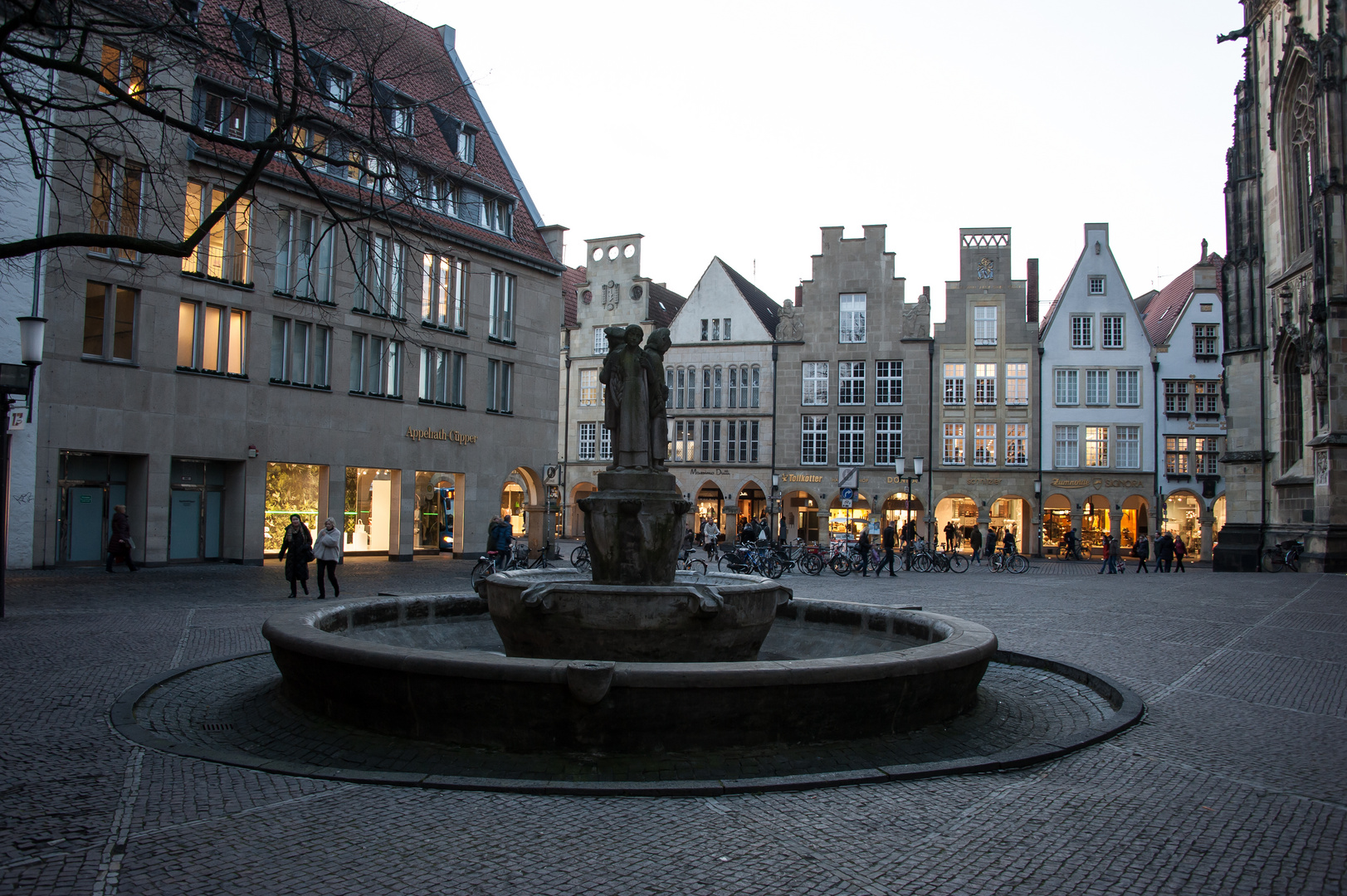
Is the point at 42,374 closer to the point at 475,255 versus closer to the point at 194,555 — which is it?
the point at 194,555

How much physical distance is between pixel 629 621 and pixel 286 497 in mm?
23268

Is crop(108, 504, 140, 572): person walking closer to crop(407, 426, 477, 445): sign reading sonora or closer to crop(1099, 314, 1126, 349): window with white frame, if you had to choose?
crop(407, 426, 477, 445): sign reading sonora

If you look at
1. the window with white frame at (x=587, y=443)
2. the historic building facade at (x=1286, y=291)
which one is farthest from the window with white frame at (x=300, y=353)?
the historic building facade at (x=1286, y=291)

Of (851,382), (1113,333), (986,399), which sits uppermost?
(1113,333)

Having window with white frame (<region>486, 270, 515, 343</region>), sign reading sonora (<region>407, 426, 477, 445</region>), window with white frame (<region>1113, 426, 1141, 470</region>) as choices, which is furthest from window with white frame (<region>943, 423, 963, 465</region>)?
sign reading sonora (<region>407, 426, 477, 445</region>)

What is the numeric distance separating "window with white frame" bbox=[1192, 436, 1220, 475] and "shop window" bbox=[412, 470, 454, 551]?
3684 cm

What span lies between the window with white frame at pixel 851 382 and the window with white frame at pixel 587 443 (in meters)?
14.6

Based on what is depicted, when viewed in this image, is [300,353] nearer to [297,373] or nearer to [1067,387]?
[297,373]

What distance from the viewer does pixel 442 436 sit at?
32344mm

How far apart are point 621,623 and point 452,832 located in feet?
10.3

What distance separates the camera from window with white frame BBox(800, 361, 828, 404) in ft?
174

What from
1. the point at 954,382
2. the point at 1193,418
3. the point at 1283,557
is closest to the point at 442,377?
the point at 1283,557

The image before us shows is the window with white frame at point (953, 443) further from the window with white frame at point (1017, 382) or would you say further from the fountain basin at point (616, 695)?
the fountain basin at point (616, 695)

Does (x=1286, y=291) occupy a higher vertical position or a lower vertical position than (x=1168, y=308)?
lower
